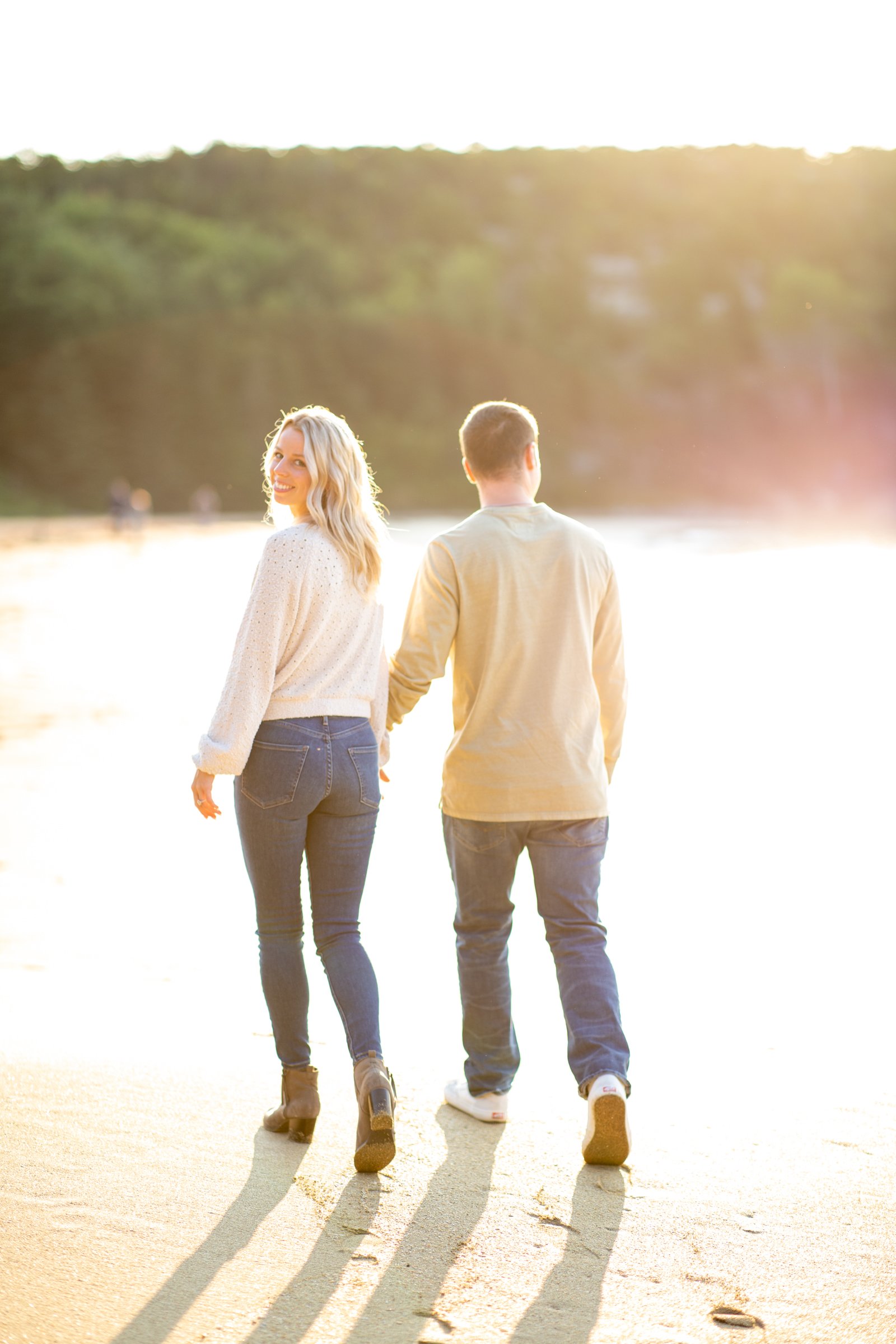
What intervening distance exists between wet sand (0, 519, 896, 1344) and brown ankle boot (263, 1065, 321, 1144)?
0.04m

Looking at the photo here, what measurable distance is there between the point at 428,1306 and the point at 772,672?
1028 cm

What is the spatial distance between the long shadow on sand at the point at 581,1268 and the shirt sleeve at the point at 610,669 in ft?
3.00

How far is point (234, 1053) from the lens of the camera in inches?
142

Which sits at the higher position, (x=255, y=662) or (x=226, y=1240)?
(x=255, y=662)

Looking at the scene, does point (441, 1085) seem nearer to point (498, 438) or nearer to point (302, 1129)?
point (302, 1129)

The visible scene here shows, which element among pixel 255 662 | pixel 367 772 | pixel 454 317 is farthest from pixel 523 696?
pixel 454 317

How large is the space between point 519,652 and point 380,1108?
1.02 meters

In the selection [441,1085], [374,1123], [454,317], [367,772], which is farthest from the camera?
[454,317]

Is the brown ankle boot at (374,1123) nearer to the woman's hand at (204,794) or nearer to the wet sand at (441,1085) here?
the wet sand at (441,1085)

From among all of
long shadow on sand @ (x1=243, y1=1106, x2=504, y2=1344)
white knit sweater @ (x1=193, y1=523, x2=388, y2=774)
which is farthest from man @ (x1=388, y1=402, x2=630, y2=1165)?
long shadow on sand @ (x1=243, y1=1106, x2=504, y2=1344)

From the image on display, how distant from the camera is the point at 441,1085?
11.4 ft

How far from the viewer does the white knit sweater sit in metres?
2.83

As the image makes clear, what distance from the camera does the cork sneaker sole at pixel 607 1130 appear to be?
2875 mm

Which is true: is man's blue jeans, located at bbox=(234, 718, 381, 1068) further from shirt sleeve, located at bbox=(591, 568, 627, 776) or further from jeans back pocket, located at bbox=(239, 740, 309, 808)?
shirt sleeve, located at bbox=(591, 568, 627, 776)
